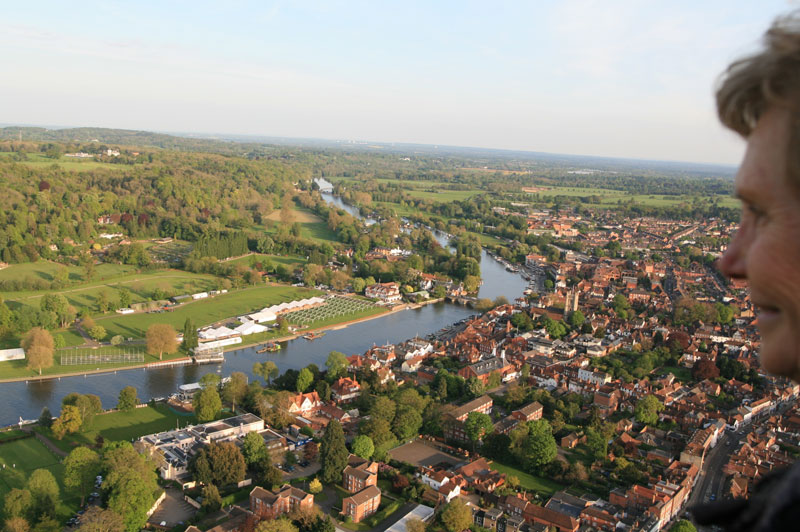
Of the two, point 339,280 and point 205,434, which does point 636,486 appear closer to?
point 205,434

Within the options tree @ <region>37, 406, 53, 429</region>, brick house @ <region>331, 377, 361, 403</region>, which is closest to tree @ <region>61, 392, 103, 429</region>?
tree @ <region>37, 406, 53, 429</region>

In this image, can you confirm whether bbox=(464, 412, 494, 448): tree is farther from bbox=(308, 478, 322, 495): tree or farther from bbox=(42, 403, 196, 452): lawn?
bbox=(42, 403, 196, 452): lawn

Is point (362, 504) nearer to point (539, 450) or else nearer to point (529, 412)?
point (539, 450)

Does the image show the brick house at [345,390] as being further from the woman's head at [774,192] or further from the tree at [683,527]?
the woman's head at [774,192]

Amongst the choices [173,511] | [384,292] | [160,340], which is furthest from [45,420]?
[384,292]

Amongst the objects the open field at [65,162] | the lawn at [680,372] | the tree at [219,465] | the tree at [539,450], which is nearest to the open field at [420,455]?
the tree at [539,450]

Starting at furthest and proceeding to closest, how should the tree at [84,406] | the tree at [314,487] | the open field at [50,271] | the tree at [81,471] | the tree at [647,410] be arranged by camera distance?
the open field at [50,271]
the tree at [647,410]
the tree at [84,406]
the tree at [314,487]
the tree at [81,471]
